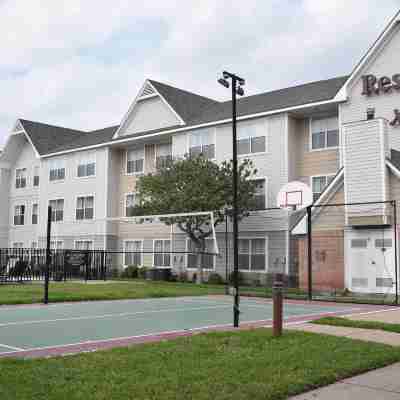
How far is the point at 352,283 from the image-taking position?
79.3ft

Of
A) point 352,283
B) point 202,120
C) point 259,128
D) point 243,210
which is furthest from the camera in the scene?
point 202,120

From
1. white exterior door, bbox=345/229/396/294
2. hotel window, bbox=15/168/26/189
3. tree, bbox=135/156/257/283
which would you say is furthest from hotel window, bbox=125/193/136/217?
white exterior door, bbox=345/229/396/294

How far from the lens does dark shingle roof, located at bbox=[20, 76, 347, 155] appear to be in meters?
31.5

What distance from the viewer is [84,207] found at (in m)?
41.5

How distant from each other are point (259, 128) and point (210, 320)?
780 inches

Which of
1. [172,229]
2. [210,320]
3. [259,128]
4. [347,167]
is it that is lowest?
[210,320]

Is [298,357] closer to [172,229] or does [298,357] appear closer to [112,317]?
[112,317]

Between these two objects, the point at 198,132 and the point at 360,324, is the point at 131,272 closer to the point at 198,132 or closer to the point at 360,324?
the point at 198,132

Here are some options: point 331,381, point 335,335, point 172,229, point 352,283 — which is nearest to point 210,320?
point 335,335

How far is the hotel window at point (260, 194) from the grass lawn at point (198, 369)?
21722 millimetres

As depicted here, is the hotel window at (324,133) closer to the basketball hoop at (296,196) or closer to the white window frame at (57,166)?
the basketball hoop at (296,196)

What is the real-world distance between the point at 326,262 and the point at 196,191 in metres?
7.71

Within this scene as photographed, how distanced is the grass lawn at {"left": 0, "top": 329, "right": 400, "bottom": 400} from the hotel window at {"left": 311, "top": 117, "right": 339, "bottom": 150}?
21533 mm

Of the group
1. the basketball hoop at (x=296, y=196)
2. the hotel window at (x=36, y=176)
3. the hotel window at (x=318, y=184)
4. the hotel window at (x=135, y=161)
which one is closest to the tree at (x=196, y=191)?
the hotel window at (x=318, y=184)
